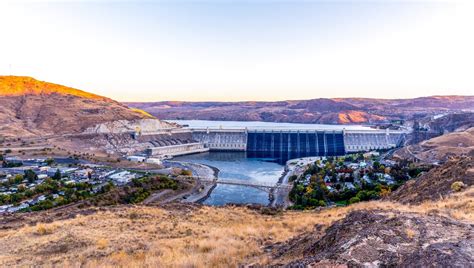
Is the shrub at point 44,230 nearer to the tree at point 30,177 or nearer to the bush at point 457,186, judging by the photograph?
the bush at point 457,186

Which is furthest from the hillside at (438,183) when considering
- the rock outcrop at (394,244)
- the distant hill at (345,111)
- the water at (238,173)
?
the distant hill at (345,111)

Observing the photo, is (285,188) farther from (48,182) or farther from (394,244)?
(394,244)

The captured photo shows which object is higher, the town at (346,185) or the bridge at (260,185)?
the town at (346,185)

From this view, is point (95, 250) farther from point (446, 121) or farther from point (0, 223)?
point (446, 121)

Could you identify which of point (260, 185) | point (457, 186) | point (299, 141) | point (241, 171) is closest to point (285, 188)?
point (260, 185)

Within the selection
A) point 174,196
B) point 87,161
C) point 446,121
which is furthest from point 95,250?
point 446,121

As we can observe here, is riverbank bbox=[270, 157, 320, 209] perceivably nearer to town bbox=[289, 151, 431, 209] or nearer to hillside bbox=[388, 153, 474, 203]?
town bbox=[289, 151, 431, 209]
